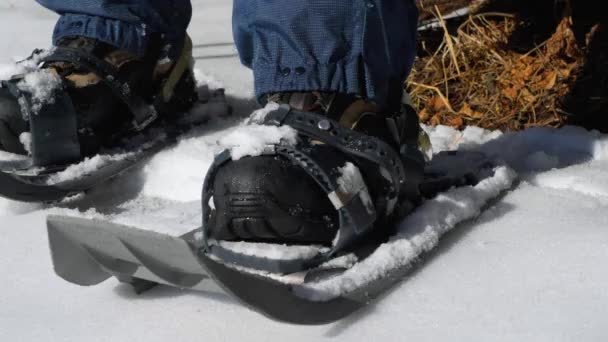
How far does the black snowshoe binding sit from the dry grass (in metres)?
0.84

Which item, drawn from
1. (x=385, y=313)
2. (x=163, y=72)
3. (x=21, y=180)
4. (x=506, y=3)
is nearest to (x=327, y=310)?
(x=385, y=313)

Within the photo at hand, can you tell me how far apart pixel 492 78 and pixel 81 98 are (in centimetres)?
107

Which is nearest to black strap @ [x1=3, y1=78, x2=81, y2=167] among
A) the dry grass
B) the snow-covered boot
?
the snow-covered boot

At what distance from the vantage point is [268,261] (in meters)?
1.17

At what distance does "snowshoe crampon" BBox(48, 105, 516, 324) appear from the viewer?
1027mm

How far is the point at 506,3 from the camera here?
2.32 metres

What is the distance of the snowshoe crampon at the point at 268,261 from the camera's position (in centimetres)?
103

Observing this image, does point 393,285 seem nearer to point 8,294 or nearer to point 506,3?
point 8,294

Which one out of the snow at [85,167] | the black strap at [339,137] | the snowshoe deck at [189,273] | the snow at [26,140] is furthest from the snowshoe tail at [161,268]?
the snow at [26,140]

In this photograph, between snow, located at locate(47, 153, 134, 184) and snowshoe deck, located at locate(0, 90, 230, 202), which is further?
snow, located at locate(47, 153, 134, 184)

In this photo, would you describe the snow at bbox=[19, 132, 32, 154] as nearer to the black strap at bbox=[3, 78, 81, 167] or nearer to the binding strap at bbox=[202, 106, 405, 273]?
the black strap at bbox=[3, 78, 81, 167]

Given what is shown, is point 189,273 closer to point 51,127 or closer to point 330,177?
point 330,177

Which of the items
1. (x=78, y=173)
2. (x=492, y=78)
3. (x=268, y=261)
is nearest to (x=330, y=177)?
(x=268, y=261)

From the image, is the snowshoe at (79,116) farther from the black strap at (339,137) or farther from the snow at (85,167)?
the black strap at (339,137)
